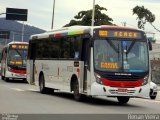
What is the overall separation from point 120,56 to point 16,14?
153 ft

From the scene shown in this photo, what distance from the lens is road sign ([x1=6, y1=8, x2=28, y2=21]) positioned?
215ft

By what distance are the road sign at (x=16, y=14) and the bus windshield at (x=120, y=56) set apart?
1753 inches

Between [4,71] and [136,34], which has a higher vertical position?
[136,34]

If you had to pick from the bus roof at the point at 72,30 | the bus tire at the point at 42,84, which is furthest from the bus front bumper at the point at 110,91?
the bus tire at the point at 42,84

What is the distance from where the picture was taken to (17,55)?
4259 cm

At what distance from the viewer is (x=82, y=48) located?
72.4 ft

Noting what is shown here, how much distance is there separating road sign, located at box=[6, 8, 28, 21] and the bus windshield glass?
2242 cm

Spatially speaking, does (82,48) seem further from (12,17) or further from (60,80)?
(12,17)

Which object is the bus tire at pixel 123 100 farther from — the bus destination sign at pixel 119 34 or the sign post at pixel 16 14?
the sign post at pixel 16 14

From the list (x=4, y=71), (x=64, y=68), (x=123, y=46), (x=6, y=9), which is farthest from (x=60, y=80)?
(x=6, y=9)

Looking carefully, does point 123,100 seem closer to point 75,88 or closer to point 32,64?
point 75,88

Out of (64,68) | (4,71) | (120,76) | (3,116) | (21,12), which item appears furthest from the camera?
(21,12)

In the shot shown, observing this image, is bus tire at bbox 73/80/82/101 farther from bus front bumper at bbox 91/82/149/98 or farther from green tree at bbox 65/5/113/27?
green tree at bbox 65/5/113/27

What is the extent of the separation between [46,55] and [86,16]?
3570cm
